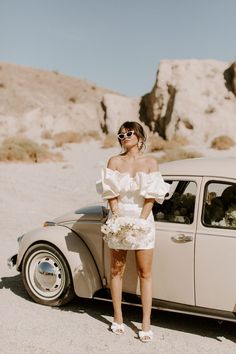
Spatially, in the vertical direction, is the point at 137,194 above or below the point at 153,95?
below

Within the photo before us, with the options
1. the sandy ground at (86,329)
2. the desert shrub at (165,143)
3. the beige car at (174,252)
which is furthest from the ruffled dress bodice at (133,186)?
the desert shrub at (165,143)

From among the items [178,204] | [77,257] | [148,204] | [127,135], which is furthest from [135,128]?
[77,257]

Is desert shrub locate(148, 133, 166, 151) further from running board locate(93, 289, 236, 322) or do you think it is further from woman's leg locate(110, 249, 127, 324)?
woman's leg locate(110, 249, 127, 324)

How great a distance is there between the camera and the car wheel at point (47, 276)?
5605 millimetres

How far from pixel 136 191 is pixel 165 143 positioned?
21.5 metres

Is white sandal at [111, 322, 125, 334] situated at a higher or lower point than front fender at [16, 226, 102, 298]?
lower

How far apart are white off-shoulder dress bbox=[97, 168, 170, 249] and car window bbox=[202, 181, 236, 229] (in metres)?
0.48

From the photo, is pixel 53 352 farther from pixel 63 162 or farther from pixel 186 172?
pixel 63 162

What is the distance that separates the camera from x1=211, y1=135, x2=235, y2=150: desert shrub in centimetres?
2444

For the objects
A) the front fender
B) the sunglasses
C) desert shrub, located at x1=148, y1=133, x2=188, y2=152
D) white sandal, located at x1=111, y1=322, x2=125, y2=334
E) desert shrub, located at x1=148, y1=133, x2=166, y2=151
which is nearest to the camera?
the sunglasses

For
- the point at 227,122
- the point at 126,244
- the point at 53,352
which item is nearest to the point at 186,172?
the point at 126,244

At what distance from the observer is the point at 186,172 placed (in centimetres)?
500

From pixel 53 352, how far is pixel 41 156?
18996 millimetres

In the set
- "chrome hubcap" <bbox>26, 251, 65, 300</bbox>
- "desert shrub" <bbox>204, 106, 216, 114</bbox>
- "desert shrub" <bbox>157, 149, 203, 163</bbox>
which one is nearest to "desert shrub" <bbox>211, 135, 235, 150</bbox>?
"desert shrub" <bbox>157, 149, 203, 163</bbox>
